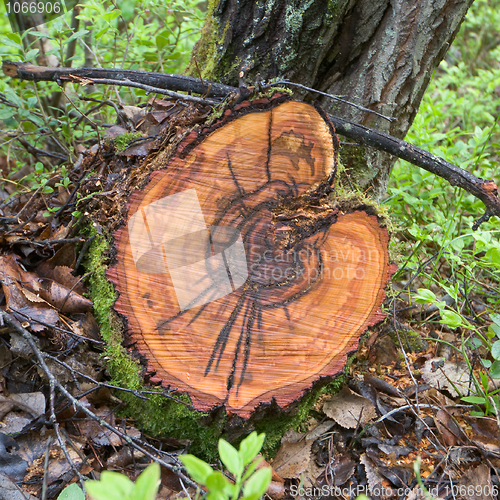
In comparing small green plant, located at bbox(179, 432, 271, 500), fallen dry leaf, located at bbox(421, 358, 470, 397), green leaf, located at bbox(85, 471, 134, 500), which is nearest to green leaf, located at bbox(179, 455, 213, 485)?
small green plant, located at bbox(179, 432, 271, 500)

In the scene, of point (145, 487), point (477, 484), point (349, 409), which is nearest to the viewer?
point (145, 487)

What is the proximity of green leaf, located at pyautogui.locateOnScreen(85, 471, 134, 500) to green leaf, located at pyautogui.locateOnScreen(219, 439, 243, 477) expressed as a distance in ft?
0.59

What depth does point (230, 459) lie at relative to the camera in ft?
2.68

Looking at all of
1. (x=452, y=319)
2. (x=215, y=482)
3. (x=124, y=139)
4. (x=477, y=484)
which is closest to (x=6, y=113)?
(x=124, y=139)

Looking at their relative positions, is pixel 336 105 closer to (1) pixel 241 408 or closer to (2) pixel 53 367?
(1) pixel 241 408

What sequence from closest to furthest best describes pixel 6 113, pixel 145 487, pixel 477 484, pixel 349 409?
pixel 145 487
pixel 477 484
pixel 349 409
pixel 6 113

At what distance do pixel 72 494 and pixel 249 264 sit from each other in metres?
0.94

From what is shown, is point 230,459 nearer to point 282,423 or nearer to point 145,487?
point 145,487

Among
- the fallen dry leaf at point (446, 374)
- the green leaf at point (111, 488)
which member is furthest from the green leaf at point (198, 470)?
the fallen dry leaf at point (446, 374)

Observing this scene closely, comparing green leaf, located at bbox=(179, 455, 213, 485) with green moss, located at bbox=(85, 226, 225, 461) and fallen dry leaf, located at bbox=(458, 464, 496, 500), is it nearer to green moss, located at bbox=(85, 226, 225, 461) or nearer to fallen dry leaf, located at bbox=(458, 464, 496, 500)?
green moss, located at bbox=(85, 226, 225, 461)

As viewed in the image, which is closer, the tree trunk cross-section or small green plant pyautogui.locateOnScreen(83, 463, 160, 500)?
small green plant pyautogui.locateOnScreen(83, 463, 160, 500)

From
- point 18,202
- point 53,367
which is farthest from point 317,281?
point 18,202

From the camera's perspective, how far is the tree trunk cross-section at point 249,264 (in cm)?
149

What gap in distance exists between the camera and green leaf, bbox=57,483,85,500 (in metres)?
1.24
